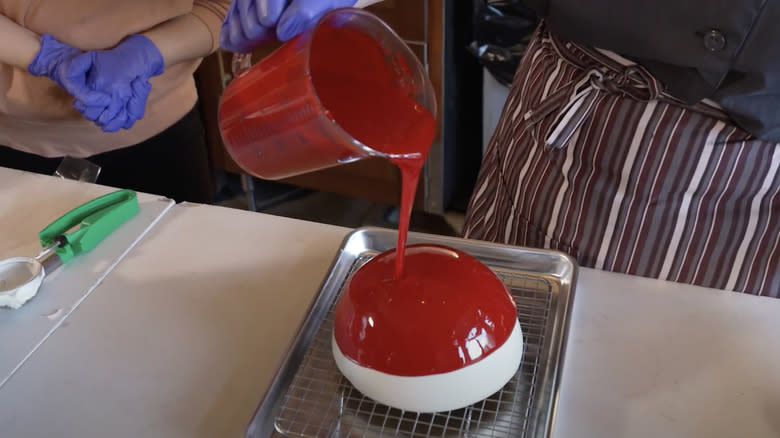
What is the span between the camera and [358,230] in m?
0.82

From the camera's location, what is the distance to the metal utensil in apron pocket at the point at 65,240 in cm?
76

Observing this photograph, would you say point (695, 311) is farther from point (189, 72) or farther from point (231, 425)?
point (189, 72)

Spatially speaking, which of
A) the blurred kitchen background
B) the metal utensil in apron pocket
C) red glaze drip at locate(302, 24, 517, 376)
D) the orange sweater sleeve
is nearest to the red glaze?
red glaze drip at locate(302, 24, 517, 376)

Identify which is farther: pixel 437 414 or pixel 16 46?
pixel 16 46

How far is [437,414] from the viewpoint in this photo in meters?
0.62

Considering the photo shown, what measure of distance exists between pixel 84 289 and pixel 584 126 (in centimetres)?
60

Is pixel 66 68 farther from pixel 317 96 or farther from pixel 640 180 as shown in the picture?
pixel 640 180

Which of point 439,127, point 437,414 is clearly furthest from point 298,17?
point 439,127

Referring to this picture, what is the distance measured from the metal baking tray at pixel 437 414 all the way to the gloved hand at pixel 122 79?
20.3 inches

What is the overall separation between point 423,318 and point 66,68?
2.45ft

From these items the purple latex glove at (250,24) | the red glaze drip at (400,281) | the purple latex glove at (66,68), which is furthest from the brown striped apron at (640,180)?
the purple latex glove at (66,68)

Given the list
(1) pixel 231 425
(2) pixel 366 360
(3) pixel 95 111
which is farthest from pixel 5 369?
(3) pixel 95 111

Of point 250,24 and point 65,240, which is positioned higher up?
point 250,24

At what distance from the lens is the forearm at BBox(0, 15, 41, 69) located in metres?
1.08
